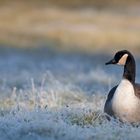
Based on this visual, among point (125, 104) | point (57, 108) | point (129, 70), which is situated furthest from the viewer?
point (57, 108)

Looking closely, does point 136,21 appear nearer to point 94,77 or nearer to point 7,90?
point 94,77

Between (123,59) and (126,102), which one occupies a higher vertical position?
(123,59)

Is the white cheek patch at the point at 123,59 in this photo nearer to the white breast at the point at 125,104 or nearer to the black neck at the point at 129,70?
the black neck at the point at 129,70

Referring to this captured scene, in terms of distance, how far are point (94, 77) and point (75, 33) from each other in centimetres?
1427

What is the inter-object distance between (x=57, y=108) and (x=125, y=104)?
1380 millimetres

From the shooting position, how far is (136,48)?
92.9 feet

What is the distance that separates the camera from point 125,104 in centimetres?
934

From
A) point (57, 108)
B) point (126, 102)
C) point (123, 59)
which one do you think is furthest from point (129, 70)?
point (57, 108)

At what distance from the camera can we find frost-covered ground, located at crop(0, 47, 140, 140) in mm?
8594

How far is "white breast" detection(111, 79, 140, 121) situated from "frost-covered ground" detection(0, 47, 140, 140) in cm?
17

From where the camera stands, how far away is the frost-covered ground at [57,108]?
8.59 metres

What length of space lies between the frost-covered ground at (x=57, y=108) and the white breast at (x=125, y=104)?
0.57 feet

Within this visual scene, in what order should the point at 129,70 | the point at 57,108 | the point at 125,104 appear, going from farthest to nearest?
the point at 57,108 < the point at 129,70 < the point at 125,104

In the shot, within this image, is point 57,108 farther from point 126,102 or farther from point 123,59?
point 126,102
